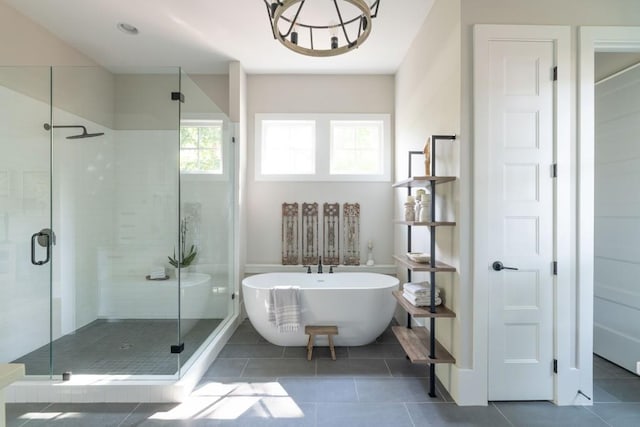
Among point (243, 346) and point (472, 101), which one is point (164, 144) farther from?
point (472, 101)

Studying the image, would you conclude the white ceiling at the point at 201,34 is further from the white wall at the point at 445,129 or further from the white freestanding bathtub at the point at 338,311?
the white freestanding bathtub at the point at 338,311

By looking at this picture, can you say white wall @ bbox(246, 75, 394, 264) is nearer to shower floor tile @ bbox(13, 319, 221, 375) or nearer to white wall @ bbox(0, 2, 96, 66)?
shower floor tile @ bbox(13, 319, 221, 375)

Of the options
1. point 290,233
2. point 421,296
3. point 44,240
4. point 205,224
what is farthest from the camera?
point 290,233

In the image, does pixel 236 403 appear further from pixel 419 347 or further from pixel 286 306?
pixel 419 347

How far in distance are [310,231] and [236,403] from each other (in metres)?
2.03

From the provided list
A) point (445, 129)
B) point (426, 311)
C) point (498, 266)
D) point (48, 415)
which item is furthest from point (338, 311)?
point (48, 415)

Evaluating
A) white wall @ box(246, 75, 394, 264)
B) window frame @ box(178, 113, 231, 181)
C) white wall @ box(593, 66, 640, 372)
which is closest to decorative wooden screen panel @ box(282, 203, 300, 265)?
white wall @ box(246, 75, 394, 264)

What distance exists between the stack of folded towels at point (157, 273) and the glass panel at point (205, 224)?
1.29ft

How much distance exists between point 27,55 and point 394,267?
424 cm

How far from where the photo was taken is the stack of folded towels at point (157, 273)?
302cm

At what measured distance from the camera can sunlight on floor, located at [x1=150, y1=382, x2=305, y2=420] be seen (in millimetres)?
1946

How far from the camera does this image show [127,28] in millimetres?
2836

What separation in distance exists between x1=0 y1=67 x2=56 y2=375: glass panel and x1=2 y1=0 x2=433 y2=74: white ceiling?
0.62m

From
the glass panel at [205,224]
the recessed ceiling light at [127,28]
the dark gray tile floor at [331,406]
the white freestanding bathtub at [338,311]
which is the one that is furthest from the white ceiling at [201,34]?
the dark gray tile floor at [331,406]
